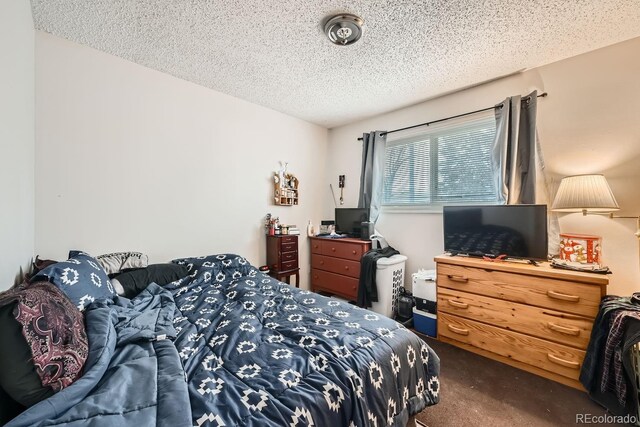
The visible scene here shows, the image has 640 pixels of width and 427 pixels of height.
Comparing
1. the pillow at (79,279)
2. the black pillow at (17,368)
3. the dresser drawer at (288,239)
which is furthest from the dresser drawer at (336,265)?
the black pillow at (17,368)

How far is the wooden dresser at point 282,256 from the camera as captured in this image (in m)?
3.06

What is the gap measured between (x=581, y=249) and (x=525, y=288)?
0.51 metres

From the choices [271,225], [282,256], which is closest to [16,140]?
[271,225]

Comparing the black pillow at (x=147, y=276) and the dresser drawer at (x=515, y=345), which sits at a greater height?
the black pillow at (x=147, y=276)

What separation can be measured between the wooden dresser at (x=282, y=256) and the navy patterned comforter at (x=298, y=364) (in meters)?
1.30

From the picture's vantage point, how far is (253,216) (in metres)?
3.12

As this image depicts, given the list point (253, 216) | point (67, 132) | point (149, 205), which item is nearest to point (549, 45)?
point (253, 216)

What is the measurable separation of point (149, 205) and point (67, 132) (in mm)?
766

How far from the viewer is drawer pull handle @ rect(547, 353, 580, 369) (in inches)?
65.9

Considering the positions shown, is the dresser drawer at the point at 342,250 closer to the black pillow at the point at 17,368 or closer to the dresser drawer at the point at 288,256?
the dresser drawer at the point at 288,256

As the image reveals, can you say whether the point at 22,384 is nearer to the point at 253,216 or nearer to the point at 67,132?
the point at 67,132

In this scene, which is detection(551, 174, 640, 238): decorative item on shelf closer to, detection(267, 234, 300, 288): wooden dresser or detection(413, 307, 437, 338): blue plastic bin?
detection(413, 307, 437, 338): blue plastic bin

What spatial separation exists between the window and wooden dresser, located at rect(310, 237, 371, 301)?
2.61 feet

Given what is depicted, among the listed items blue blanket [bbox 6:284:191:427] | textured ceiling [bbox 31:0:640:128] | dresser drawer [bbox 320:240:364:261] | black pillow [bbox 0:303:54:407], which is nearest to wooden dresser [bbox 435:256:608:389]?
dresser drawer [bbox 320:240:364:261]
